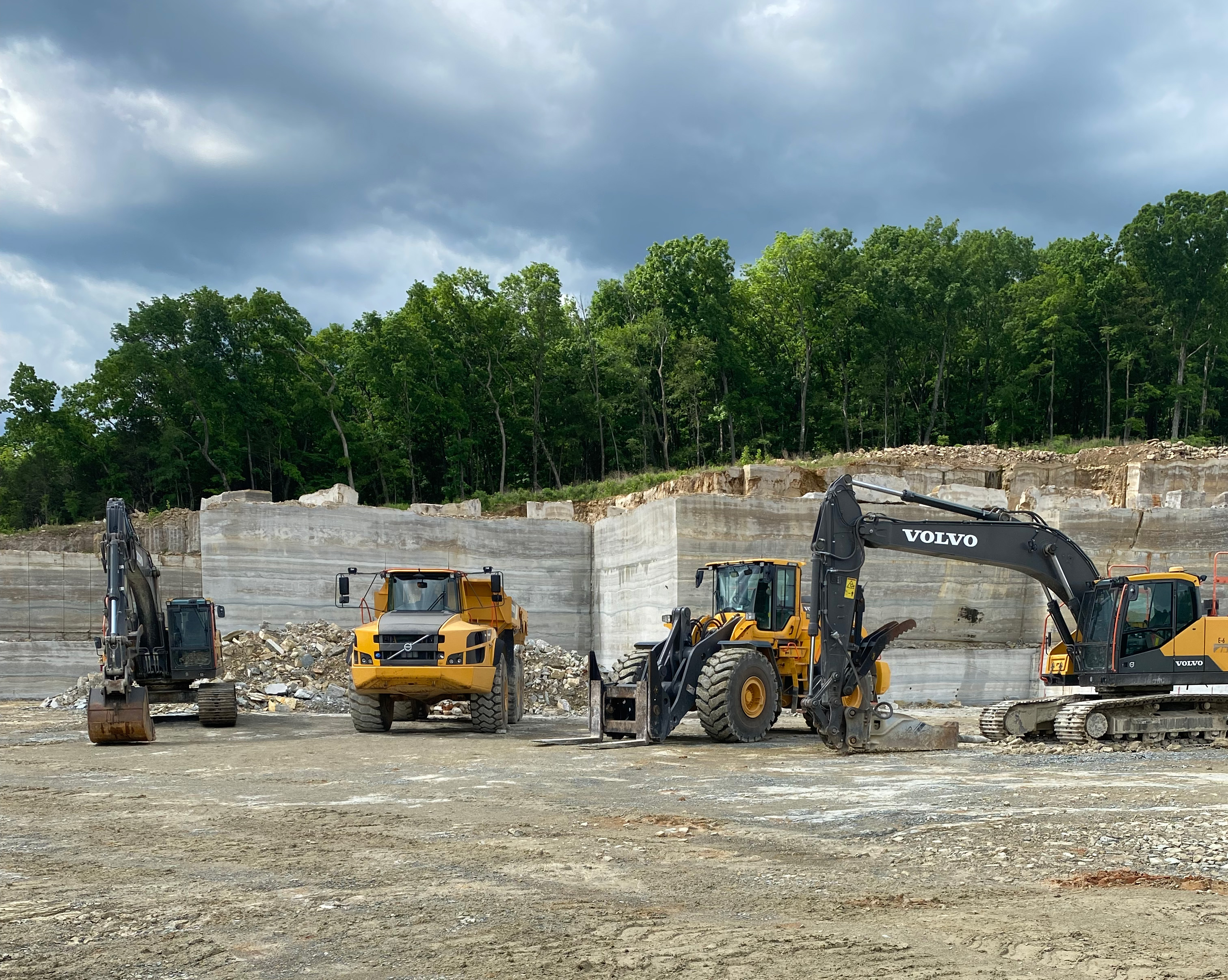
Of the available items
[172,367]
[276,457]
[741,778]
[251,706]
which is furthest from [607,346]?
[741,778]

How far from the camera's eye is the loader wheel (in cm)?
1456

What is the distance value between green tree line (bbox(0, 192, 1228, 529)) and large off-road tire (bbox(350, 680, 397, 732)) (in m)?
28.8

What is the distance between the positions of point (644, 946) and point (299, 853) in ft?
10.5

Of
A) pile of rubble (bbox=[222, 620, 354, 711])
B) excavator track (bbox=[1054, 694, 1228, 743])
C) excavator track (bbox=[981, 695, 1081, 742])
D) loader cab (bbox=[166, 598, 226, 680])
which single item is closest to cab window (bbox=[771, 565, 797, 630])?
excavator track (bbox=[981, 695, 1081, 742])

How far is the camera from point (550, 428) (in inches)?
2047

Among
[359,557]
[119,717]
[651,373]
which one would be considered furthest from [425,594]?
[651,373]

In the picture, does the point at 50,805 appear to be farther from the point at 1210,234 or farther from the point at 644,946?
the point at 1210,234

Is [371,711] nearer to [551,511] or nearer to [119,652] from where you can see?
[119,652]

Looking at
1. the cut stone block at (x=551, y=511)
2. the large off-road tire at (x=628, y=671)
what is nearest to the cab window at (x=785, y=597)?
the large off-road tire at (x=628, y=671)

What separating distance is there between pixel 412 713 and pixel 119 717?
14.8 feet

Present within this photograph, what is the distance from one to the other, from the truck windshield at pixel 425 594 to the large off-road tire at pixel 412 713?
188 centimetres

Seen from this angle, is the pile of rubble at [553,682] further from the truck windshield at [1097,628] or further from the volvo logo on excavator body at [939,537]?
the truck windshield at [1097,628]

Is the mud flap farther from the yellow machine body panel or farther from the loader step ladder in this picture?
the loader step ladder

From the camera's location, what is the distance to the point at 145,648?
18453 millimetres
